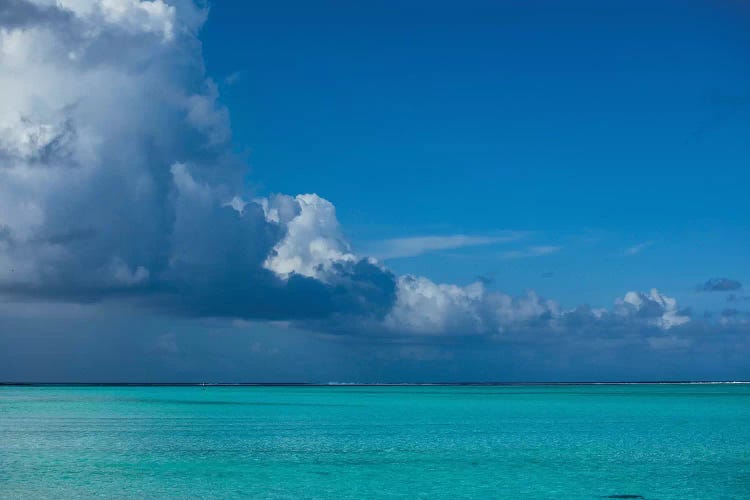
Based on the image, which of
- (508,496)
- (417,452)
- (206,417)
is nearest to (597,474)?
(508,496)

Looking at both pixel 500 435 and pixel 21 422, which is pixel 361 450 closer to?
pixel 500 435

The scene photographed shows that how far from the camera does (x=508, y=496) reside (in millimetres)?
30281

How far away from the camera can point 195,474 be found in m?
34.5

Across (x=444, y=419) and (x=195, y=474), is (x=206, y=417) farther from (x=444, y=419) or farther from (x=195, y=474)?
(x=195, y=474)

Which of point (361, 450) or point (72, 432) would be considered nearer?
point (361, 450)

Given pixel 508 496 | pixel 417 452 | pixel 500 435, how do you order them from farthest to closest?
1. pixel 500 435
2. pixel 417 452
3. pixel 508 496

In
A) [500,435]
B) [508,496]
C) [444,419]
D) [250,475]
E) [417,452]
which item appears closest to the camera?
[508,496]

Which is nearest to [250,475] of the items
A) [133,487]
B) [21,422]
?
[133,487]

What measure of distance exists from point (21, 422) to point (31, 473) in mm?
31678

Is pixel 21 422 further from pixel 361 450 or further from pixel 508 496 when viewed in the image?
pixel 508 496

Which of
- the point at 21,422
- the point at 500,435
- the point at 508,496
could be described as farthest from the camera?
A: the point at 21,422

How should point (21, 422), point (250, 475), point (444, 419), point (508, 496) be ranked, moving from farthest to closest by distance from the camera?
point (444, 419)
point (21, 422)
point (250, 475)
point (508, 496)

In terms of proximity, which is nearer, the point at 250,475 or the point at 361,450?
the point at 250,475

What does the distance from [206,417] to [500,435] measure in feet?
98.5
